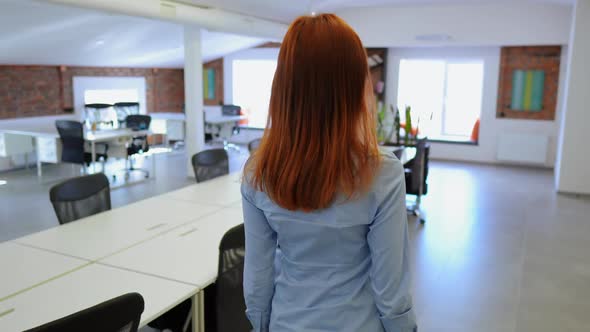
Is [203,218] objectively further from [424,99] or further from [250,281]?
[424,99]

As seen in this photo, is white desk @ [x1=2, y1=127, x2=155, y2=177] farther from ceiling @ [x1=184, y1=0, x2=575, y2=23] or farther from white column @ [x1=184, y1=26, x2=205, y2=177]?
ceiling @ [x1=184, y1=0, x2=575, y2=23]

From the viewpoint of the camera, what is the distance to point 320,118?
1.13 m

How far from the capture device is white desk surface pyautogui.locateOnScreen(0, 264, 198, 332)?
6.17 feet

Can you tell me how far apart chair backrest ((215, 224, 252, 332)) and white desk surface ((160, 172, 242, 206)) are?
4.13 ft

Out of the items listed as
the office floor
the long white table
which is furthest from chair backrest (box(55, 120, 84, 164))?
the long white table

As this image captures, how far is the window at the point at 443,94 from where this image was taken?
9.85m

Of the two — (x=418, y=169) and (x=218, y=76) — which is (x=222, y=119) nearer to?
(x=218, y=76)

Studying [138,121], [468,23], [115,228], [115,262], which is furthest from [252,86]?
[115,262]

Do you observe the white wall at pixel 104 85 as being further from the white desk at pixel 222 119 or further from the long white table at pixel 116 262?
the long white table at pixel 116 262

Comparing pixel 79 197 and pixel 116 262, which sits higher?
pixel 79 197

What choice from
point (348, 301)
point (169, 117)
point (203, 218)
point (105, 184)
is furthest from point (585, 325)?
point (169, 117)

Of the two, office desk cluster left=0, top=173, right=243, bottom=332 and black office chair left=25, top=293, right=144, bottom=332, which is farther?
office desk cluster left=0, top=173, right=243, bottom=332

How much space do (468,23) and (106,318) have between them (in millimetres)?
8727

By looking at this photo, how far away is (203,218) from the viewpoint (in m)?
3.23
